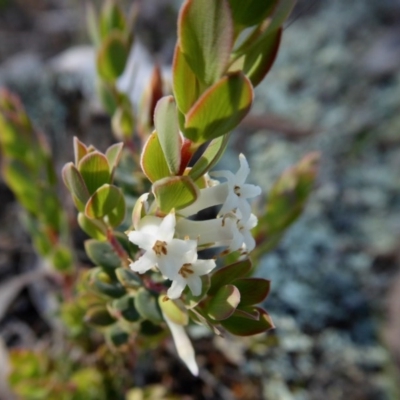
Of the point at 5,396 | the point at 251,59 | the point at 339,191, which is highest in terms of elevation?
the point at 251,59

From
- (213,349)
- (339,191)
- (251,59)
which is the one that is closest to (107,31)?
(251,59)

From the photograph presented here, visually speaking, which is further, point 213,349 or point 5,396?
point 213,349

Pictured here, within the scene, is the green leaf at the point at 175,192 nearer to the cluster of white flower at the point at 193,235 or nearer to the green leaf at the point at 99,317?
the cluster of white flower at the point at 193,235

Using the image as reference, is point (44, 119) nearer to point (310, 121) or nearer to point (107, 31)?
point (107, 31)

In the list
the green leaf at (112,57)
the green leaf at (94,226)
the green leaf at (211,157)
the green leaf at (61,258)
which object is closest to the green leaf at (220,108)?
the green leaf at (211,157)

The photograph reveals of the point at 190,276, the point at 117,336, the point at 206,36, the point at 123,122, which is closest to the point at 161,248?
the point at 190,276
